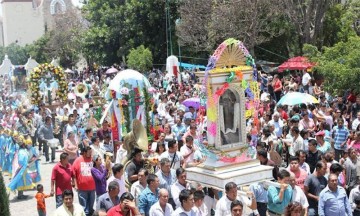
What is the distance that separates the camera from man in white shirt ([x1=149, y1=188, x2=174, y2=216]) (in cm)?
830

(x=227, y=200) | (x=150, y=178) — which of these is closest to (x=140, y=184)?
(x=150, y=178)

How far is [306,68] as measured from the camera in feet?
88.3

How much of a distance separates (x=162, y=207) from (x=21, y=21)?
8431 centimetres

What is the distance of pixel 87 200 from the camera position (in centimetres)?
1083

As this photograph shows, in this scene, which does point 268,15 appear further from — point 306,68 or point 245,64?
point 245,64

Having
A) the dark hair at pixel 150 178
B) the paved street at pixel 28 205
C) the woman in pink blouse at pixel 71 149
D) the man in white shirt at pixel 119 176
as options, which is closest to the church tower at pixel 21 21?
the paved street at pixel 28 205

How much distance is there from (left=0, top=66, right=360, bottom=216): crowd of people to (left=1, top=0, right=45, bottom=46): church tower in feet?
236

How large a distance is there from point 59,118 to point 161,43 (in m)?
24.1

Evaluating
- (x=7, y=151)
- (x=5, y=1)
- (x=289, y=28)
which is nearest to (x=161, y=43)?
(x=289, y=28)

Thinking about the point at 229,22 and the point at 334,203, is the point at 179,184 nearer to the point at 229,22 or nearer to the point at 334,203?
the point at 334,203

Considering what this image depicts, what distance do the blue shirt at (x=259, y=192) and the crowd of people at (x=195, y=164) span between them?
0.02m

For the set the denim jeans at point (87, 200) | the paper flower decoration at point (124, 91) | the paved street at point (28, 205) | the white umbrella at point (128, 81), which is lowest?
the paved street at point (28, 205)

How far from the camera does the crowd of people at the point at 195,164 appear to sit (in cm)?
852

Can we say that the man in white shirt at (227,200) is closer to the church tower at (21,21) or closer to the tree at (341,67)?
the tree at (341,67)
